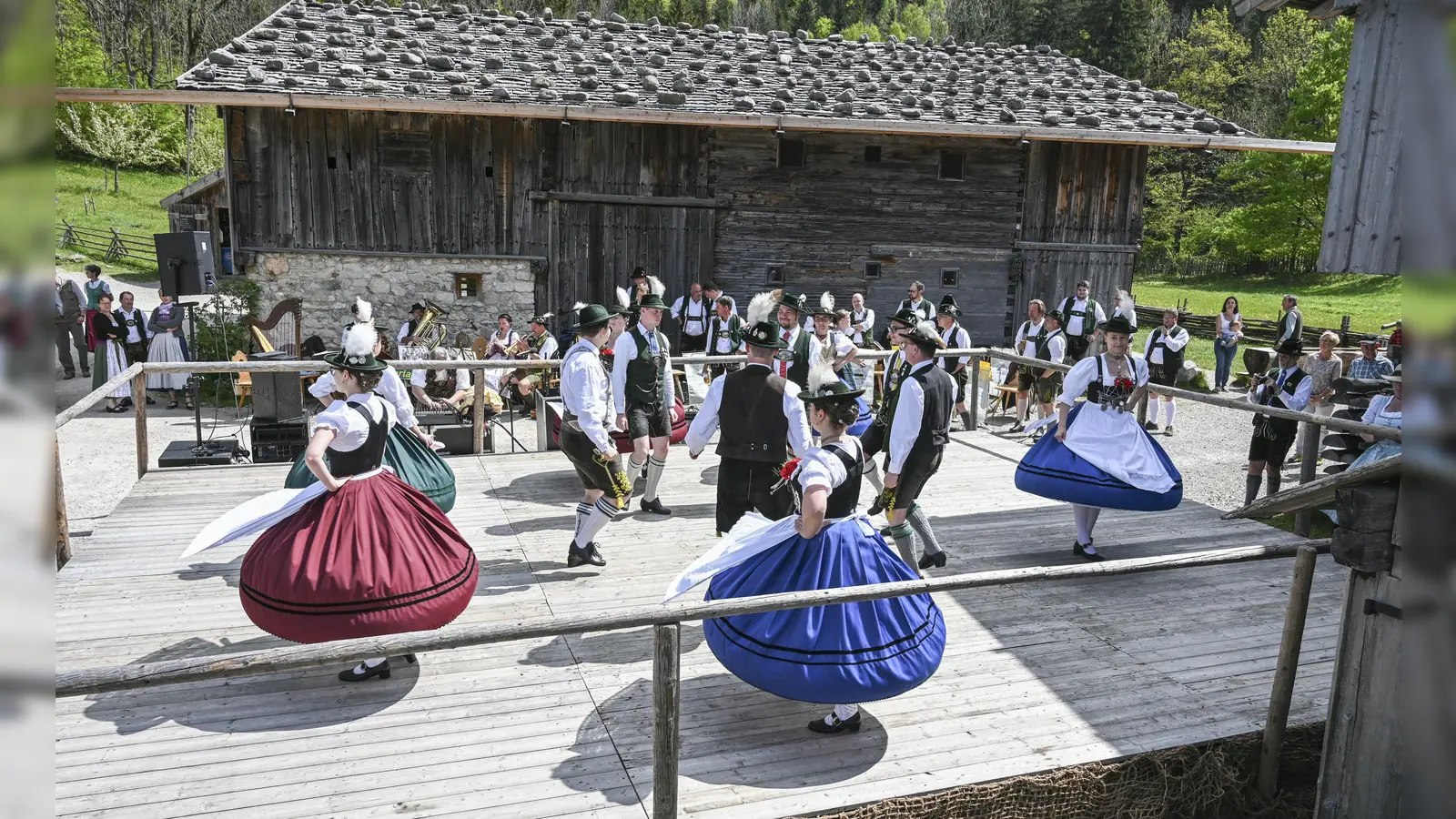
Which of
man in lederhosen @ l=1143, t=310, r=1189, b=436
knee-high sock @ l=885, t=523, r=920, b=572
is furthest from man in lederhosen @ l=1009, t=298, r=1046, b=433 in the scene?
knee-high sock @ l=885, t=523, r=920, b=572

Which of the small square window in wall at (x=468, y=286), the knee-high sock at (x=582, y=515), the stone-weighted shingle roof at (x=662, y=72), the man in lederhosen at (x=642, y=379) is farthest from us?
the small square window in wall at (x=468, y=286)

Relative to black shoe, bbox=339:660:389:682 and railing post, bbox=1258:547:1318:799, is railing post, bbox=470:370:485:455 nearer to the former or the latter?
black shoe, bbox=339:660:389:682

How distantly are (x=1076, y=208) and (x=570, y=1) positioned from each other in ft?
142

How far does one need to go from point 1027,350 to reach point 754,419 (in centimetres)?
958

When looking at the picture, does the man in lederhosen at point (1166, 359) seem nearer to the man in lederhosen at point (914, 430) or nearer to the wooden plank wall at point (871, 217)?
the wooden plank wall at point (871, 217)

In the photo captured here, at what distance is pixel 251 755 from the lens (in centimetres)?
478

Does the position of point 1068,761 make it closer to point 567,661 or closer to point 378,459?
point 567,661

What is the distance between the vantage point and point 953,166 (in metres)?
19.0

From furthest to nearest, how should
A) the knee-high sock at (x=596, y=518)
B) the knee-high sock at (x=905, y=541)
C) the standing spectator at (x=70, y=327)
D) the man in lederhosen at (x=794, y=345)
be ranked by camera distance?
the standing spectator at (x=70, y=327)
the man in lederhosen at (x=794, y=345)
the knee-high sock at (x=596, y=518)
the knee-high sock at (x=905, y=541)

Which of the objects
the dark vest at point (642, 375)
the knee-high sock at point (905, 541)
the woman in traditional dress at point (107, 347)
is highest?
the dark vest at point (642, 375)

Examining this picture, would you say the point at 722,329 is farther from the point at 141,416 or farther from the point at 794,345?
the point at 141,416

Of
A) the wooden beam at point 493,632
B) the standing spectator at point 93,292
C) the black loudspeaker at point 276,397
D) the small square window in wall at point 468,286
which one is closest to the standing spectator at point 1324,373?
the wooden beam at point 493,632

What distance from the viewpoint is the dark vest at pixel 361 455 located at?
542 cm

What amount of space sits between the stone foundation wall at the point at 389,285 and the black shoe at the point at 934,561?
1168 centimetres
